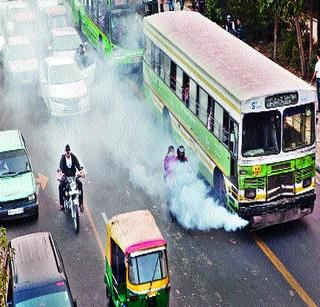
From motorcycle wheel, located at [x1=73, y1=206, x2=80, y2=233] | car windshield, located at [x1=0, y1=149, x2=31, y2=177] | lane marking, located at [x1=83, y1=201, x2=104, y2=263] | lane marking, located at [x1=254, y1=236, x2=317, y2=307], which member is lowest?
lane marking, located at [x1=83, y1=201, x2=104, y2=263]

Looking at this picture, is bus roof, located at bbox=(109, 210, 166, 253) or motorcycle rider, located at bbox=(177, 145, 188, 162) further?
motorcycle rider, located at bbox=(177, 145, 188, 162)

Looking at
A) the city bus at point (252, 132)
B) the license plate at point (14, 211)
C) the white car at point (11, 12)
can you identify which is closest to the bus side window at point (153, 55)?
the city bus at point (252, 132)

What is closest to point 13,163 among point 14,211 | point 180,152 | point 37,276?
point 14,211

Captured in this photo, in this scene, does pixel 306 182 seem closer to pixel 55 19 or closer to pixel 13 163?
pixel 13 163

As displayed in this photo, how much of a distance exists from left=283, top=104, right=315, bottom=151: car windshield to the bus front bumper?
3.93 feet

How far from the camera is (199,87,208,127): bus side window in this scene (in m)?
18.0

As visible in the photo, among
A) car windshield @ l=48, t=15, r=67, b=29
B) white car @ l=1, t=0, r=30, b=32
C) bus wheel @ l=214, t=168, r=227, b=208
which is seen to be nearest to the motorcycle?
bus wheel @ l=214, t=168, r=227, b=208

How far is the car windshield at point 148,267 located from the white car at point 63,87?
40.6ft

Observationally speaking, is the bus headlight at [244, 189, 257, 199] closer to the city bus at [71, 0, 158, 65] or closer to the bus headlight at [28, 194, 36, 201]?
the bus headlight at [28, 194, 36, 201]

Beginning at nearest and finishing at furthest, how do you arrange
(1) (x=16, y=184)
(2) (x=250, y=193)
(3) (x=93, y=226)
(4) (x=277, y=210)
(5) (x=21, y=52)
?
1. (2) (x=250, y=193)
2. (4) (x=277, y=210)
3. (3) (x=93, y=226)
4. (1) (x=16, y=184)
5. (5) (x=21, y=52)

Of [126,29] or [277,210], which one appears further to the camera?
[126,29]

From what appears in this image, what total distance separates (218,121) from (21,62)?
544 inches

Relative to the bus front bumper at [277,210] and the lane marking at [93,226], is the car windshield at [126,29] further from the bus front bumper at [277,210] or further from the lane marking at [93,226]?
the bus front bumper at [277,210]

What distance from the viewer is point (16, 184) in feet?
59.1
